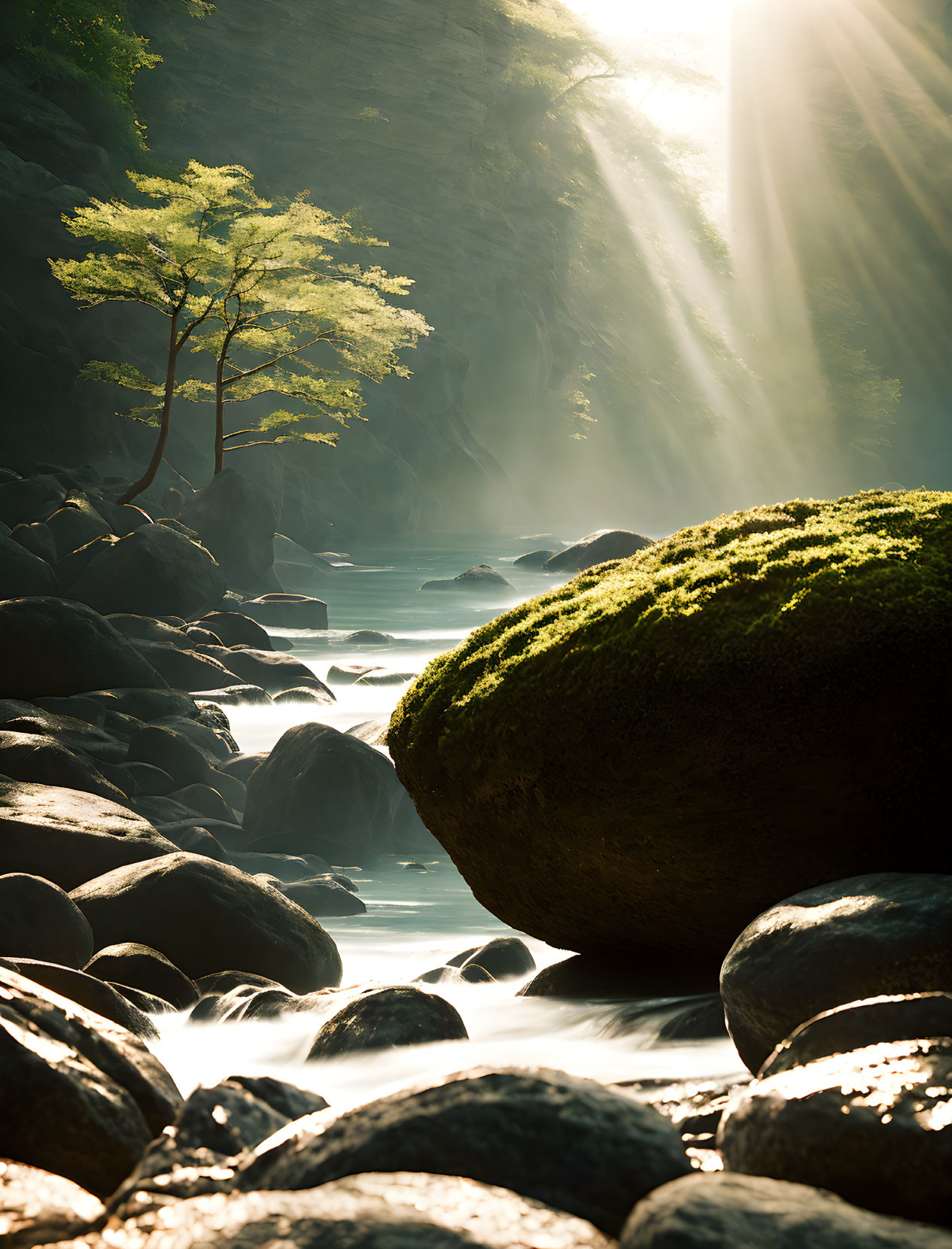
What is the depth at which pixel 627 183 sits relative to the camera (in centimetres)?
6084

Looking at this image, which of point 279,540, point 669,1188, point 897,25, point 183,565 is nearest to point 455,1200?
point 669,1188

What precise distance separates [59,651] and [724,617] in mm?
9392

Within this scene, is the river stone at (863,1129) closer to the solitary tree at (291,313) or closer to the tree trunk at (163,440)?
the tree trunk at (163,440)

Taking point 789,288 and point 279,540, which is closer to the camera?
point 279,540

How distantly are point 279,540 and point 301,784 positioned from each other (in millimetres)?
24826

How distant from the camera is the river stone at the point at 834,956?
2.85 m

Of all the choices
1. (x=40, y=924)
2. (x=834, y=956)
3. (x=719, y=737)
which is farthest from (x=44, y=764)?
(x=834, y=956)

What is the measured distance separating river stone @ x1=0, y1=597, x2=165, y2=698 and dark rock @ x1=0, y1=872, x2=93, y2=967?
20.6 ft

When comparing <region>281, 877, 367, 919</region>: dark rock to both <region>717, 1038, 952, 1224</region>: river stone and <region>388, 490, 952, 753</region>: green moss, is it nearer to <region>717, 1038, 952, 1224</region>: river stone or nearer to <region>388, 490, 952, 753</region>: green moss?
<region>388, 490, 952, 753</region>: green moss

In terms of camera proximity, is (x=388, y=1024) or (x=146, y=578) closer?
(x=388, y=1024)

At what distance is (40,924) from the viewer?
5.19 metres

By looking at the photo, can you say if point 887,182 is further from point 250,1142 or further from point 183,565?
point 250,1142

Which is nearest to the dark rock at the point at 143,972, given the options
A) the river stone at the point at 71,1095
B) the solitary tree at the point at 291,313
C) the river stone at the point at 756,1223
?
the river stone at the point at 71,1095

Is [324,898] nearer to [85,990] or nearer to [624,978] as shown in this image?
[624,978]
